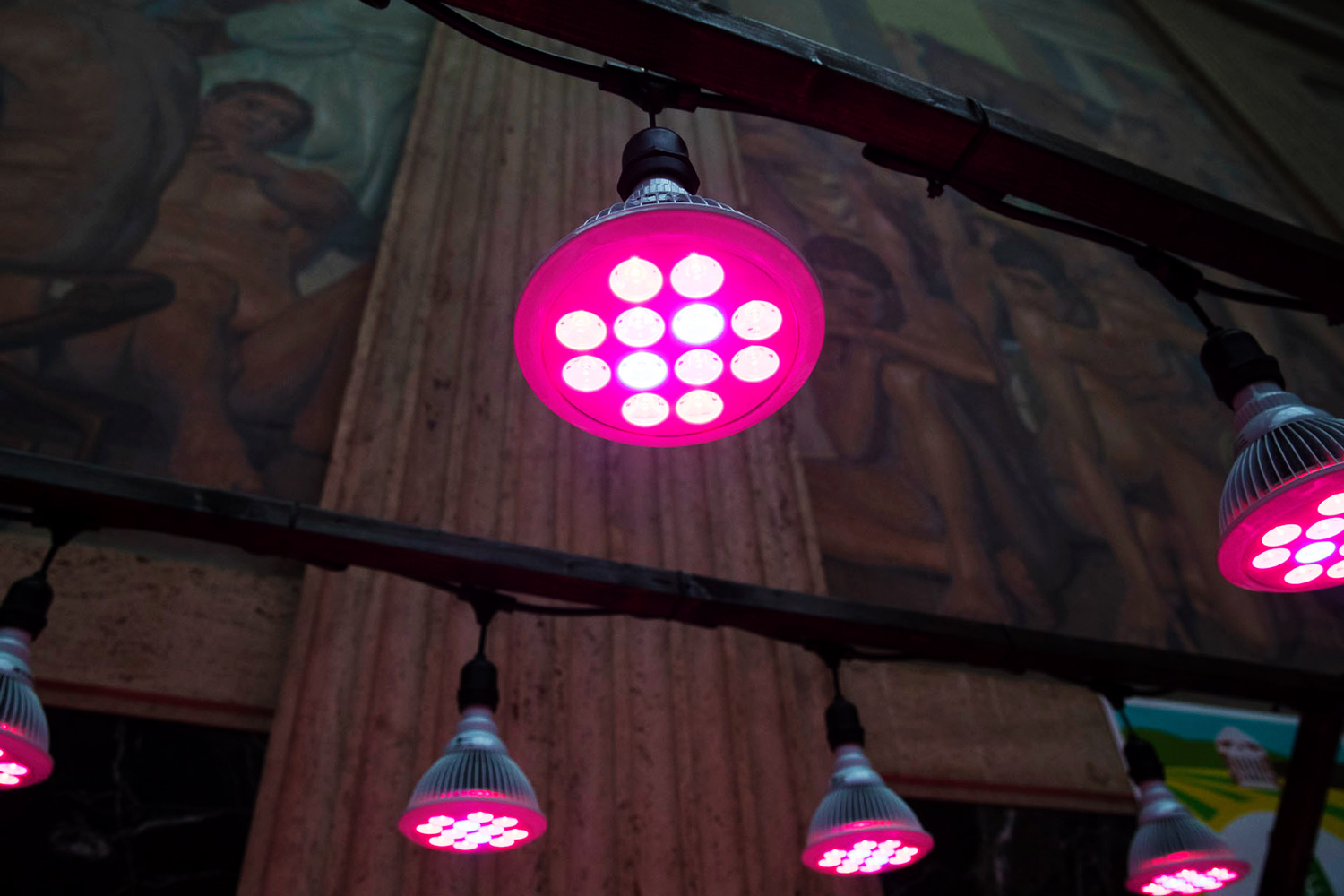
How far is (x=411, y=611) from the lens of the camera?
2797 millimetres

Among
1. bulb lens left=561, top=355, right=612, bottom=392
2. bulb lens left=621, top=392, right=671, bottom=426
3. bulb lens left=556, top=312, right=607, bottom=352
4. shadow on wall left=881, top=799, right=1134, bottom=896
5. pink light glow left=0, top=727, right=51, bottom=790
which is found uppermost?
bulb lens left=556, top=312, right=607, bottom=352

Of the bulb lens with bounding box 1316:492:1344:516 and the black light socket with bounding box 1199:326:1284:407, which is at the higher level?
the black light socket with bounding box 1199:326:1284:407

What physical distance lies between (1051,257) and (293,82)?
5.11 meters

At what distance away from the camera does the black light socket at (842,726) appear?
7.72 feet

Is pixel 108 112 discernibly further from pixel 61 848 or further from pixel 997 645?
pixel 997 645

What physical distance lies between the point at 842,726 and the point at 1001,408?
124 inches

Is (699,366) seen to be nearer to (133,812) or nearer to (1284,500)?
(1284,500)

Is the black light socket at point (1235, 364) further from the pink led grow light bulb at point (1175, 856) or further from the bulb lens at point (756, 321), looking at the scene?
the pink led grow light bulb at point (1175, 856)

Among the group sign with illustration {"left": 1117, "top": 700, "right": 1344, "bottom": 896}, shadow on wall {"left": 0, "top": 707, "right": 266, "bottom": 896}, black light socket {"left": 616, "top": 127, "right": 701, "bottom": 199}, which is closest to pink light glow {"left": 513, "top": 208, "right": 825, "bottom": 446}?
black light socket {"left": 616, "top": 127, "right": 701, "bottom": 199}

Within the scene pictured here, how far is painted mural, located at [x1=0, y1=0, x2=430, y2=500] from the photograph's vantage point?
10.1 feet

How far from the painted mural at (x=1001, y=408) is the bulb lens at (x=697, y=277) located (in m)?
2.75

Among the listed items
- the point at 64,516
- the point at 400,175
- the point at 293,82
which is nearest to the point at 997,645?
the point at 64,516

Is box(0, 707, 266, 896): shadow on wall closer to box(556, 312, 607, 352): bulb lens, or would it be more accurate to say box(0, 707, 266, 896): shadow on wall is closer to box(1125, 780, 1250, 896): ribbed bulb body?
box(556, 312, 607, 352): bulb lens

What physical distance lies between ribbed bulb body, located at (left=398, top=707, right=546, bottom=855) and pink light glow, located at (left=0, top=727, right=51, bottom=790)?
25.4 inches
